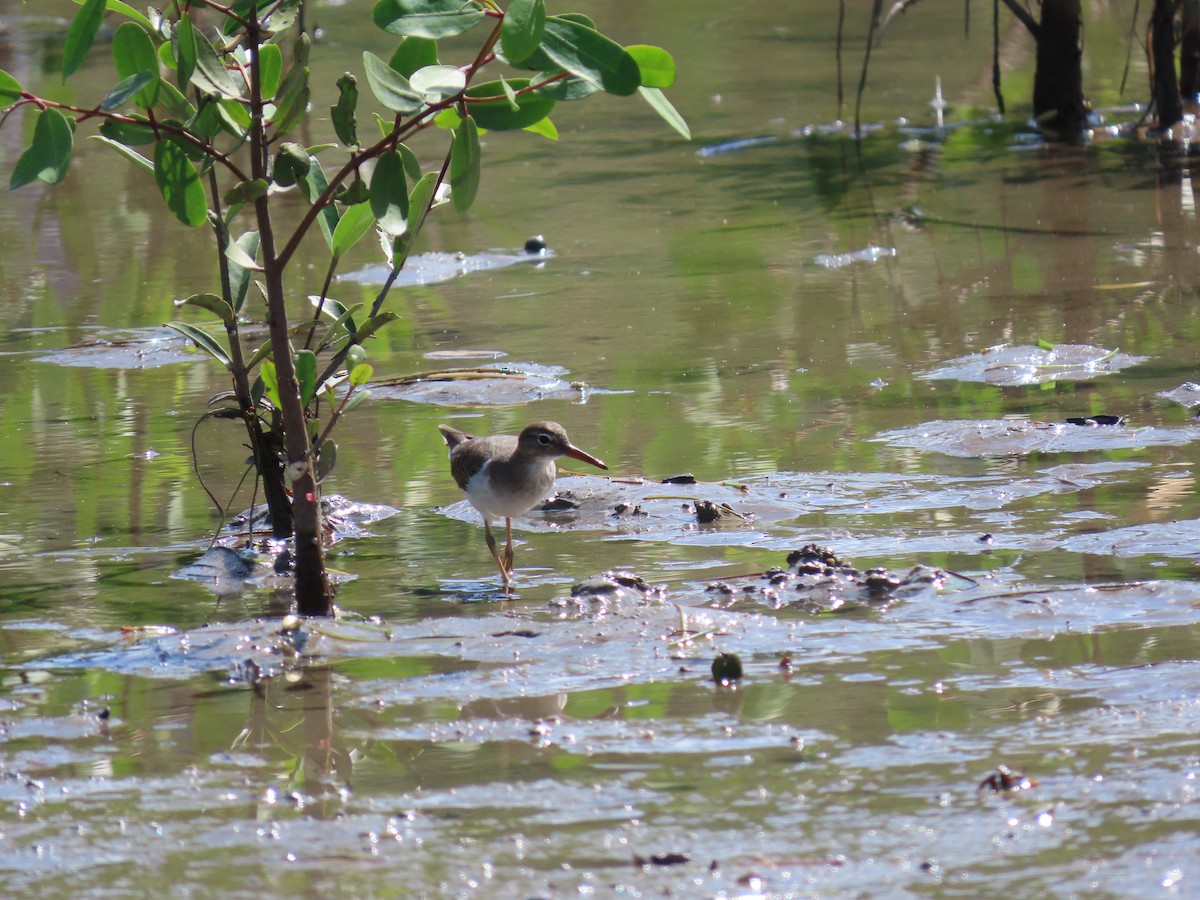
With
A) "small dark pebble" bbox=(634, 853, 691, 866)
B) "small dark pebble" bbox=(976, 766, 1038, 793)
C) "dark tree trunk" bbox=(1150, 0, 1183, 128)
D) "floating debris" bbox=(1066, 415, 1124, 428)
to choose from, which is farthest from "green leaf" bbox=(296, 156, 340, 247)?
"dark tree trunk" bbox=(1150, 0, 1183, 128)

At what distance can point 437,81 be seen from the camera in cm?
446

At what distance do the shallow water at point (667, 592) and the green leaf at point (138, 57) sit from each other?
5.10ft

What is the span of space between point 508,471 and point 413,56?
1.54m

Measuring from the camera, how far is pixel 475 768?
3.99 m

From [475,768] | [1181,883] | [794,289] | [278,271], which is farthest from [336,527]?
[794,289]

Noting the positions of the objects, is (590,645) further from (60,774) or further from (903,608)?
(60,774)

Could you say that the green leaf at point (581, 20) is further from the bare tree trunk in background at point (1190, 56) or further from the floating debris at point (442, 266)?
the bare tree trunk in background at point (1190, 56)

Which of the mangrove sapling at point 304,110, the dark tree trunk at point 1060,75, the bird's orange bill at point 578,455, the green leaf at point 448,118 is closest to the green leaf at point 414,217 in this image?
the mangrove sapling at point 304,110

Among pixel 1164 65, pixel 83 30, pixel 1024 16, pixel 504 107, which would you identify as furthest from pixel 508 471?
pixel 1024 16

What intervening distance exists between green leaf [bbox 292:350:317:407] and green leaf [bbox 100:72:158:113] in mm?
919

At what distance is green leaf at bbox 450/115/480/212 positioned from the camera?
15.3ft

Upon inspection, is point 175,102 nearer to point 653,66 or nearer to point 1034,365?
point 653,66

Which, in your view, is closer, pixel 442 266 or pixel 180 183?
pixel 180 183

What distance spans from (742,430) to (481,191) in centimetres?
Result: 640
